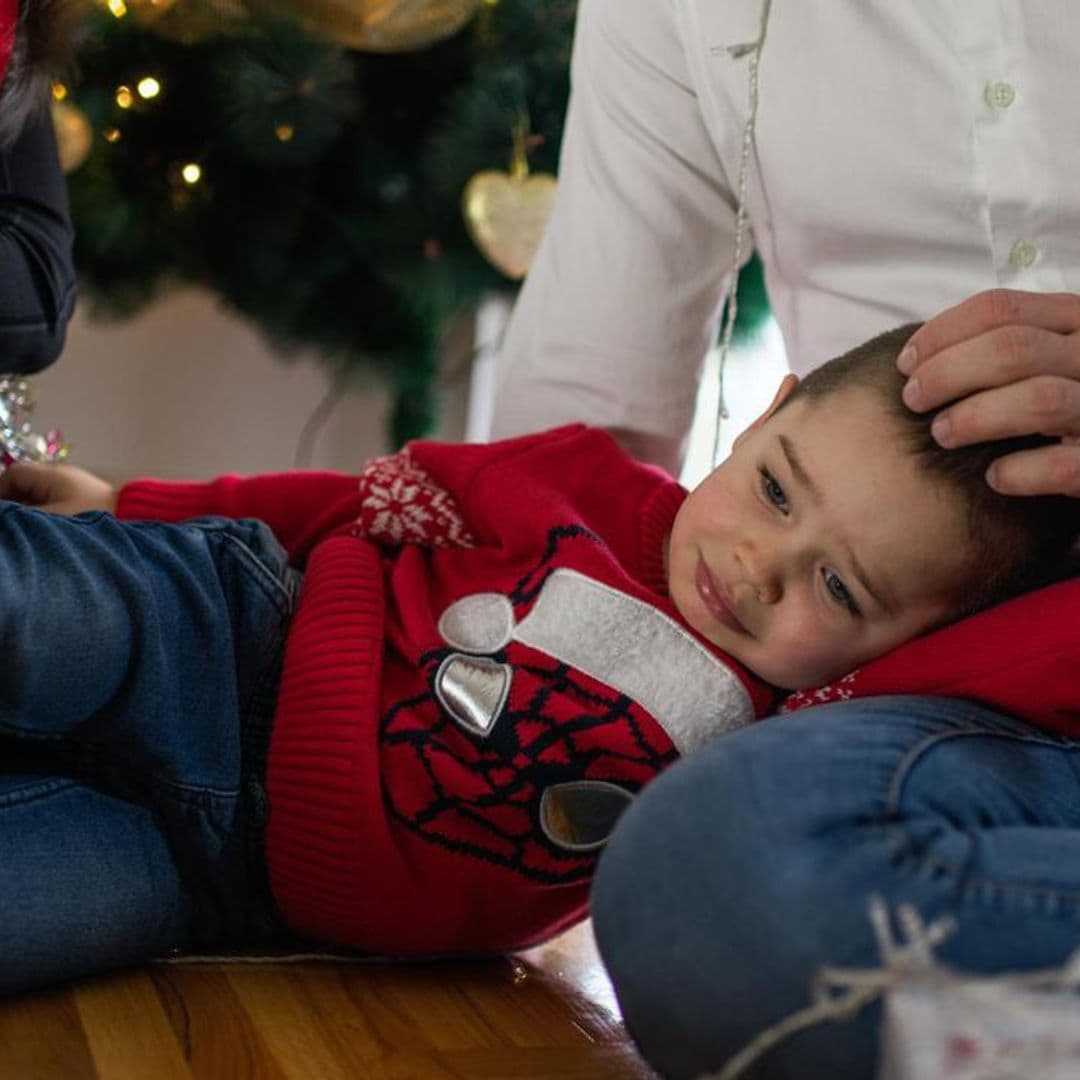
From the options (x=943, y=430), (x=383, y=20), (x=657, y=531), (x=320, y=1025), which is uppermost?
(x=383, y=20)

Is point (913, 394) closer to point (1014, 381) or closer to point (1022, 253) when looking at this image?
point (1014, 381)

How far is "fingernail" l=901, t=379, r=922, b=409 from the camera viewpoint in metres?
0.92

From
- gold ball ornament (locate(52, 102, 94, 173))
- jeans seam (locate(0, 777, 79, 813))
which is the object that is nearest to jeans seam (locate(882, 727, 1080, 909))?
jeans seam (locate(0, 777, 79, 813))

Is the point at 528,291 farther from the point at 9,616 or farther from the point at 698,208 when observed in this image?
the point at 9,616

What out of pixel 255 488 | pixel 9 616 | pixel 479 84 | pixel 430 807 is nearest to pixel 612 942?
pixel 430 807

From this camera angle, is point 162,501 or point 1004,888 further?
point 162,501

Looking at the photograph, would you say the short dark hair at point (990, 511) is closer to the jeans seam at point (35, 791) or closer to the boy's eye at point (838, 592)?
the boy's eye at point (838, 592)

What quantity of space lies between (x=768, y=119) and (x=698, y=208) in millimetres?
129

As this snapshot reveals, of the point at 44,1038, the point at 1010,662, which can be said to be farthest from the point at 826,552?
the point at 44,1038

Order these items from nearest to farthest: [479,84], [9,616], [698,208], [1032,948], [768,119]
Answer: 1. [1032,948]
2. [9,616]
3. [768,119]
4. [698,208]
5. [479,84]

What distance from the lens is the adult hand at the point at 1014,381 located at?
0.87m

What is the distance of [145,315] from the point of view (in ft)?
8.28

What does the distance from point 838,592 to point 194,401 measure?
1.80 metres

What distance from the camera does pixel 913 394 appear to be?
92 centimetres
